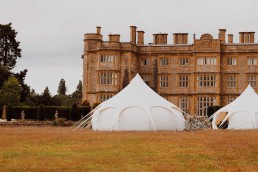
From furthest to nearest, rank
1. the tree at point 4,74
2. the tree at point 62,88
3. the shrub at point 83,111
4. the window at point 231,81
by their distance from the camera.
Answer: the tree at point 62,88 → the tree at point 4,74 → the window at point 231,81 → the shrub at point 83,111

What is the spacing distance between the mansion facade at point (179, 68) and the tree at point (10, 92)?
6.36m

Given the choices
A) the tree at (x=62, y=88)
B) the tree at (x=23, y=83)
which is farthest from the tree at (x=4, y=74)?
the tree at (x=62, y=88)

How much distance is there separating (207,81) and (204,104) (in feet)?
6.86

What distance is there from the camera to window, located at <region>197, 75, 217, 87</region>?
177 ft

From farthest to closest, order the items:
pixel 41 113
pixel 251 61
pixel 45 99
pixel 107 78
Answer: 1. pixel 45 99
2. pixel 251 61
3. pixel 107 78
4. pixel 41 113

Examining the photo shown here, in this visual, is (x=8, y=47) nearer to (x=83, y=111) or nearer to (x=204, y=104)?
(x=83, y=111)

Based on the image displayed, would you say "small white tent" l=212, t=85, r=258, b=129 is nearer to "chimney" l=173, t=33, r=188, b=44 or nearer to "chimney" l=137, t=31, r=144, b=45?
"chimney" l=173, t=33, r=188, b=44

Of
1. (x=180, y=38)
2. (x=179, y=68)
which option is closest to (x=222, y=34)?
(x=180, y=38)

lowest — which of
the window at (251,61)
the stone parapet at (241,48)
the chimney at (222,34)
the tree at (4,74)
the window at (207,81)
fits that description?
the window at (207,81)

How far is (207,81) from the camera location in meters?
54.0

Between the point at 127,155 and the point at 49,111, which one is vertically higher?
the point at 49,111

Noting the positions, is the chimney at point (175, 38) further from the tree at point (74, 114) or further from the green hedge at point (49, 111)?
the tree at point (74, 114)

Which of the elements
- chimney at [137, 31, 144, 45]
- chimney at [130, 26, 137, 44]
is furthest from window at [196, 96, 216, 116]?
chimney at [130, 26, 137, 44]

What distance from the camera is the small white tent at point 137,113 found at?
32281 mm
